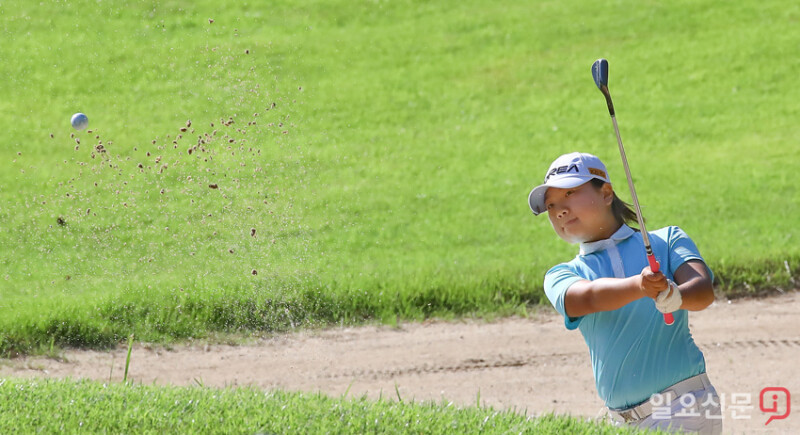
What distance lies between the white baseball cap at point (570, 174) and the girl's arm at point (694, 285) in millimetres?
478

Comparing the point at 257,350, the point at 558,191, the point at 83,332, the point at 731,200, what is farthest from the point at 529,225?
the point at 558,191

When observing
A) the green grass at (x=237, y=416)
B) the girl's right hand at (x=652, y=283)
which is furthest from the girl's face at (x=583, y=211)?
the green grass at (x=237, y=416)

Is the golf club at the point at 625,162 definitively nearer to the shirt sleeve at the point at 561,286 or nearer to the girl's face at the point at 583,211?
the girl's face at the point at 583,211

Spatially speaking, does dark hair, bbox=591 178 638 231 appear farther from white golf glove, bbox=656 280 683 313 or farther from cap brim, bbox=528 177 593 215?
white golf glove, bbox=656 280 683 313

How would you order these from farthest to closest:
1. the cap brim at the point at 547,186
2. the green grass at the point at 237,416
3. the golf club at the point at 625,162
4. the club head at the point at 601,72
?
the green grass at the point at 237,416 → the cap brim at the point at 547,186 → the club head at the point at 601,72 → the golf club at the point at 625,162

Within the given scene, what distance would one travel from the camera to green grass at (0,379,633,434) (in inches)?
174

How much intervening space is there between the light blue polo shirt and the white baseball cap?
0.27 meters

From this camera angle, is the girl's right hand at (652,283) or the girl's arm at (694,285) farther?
the girl's arm at (694,285)

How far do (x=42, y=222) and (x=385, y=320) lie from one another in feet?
14.1

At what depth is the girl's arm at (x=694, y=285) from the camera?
3.70 m

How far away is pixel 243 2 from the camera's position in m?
16.1

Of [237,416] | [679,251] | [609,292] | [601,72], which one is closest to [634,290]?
[609,292]

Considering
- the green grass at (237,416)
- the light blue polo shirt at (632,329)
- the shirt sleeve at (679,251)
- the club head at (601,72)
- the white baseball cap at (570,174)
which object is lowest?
the green grass at (237,416)

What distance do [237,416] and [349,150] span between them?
8162mm
